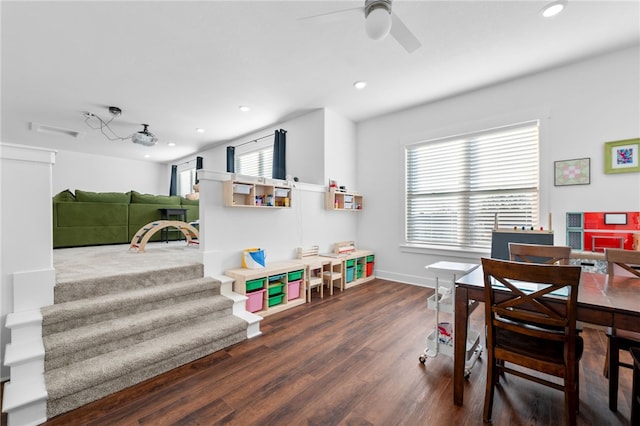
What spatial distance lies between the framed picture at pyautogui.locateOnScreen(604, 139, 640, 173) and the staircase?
13.3 ft

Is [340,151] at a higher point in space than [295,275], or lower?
higher

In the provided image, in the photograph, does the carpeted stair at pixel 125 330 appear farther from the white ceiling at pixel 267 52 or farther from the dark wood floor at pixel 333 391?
the white ceiling at pixel 267 52

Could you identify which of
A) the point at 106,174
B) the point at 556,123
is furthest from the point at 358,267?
the point at 106,174

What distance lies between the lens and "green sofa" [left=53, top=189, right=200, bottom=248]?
14.0 ft

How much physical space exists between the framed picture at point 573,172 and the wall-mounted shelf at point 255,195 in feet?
11.0

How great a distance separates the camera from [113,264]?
298cm

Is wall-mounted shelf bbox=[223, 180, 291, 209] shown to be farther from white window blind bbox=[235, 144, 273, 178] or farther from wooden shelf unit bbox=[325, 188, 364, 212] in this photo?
white window blind bbox=[235, 144, 273, 178]

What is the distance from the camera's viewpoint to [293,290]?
11.5 ft

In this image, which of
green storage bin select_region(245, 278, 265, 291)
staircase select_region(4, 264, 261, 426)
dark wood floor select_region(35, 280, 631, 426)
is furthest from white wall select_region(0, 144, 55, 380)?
green storage bin select_region(245, 278, 265, 291)

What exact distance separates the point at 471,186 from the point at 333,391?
3362mm

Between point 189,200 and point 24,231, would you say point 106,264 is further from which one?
Result: point 189,200

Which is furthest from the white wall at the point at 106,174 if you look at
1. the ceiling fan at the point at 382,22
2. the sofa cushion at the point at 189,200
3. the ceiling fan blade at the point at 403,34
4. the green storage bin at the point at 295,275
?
the ceiling fan blade at the point at 403,34

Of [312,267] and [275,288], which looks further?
[312,267]

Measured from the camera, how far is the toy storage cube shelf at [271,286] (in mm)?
3033
